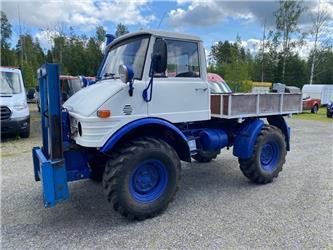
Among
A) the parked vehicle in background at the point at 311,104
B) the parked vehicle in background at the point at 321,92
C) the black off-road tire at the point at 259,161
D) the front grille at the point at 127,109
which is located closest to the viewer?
the front grille at the point at 127,109

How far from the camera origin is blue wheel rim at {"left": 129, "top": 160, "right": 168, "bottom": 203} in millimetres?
3703

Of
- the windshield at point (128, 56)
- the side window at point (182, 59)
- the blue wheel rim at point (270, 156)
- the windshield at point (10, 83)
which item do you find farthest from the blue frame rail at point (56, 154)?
the windshield at point (10, 83)

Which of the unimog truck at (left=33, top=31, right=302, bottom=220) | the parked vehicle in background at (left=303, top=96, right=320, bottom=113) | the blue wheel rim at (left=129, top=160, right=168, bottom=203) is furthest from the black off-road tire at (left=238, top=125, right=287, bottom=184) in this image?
the parked vehicle in background at (left=303, top=96, right=320, bottom=113)

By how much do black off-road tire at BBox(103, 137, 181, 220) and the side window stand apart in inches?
43.1

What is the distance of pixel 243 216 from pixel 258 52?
4022cm

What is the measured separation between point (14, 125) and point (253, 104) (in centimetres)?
768

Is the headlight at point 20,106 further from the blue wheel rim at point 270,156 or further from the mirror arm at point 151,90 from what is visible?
the blue wheel rim at point 270,156

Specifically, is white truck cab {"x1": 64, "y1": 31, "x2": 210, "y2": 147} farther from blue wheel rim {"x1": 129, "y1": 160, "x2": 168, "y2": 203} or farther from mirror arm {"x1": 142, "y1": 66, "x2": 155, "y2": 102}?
blue wheel rim {"x1": 129, "y1": 160, "x2": 168, "y2": 203}

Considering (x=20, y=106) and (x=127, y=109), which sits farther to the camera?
(x=20, y=106)

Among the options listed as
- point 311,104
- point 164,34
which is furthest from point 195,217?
point 311,104

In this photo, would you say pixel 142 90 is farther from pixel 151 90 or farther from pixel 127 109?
pixel 127 109

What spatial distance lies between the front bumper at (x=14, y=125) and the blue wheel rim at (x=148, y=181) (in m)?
7.00

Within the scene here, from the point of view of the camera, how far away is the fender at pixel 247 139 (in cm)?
481

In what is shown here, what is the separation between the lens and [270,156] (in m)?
5.41
